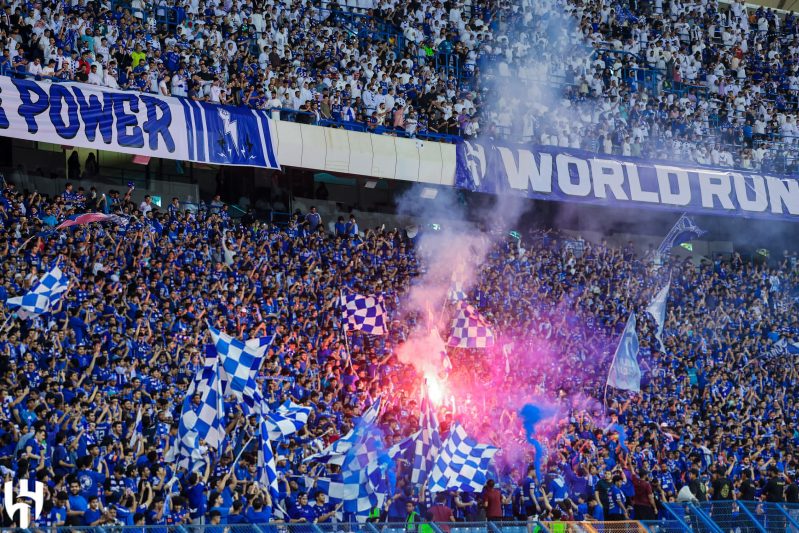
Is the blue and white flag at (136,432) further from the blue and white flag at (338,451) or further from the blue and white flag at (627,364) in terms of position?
the blue and white flag at (627,364)

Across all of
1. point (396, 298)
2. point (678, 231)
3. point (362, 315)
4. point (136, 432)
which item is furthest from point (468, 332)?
point (678, 231)

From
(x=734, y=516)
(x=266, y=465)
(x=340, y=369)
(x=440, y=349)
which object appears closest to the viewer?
(x=266, y=465)

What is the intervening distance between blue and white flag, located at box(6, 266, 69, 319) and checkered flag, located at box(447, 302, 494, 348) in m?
7.70

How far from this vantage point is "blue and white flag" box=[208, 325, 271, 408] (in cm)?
1711

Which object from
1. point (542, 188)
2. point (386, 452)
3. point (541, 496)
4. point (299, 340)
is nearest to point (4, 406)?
point (386, 452)

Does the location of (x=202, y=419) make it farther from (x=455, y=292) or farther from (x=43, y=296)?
(x=455, y=292)

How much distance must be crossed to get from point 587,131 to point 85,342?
17.0 meters

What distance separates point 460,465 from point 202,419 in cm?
385

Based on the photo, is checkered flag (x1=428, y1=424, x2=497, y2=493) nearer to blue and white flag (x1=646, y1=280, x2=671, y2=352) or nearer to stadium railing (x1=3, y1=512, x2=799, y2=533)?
stadium railing (x1=3, y1=512, x2=799, y2=533)

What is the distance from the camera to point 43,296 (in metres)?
19.0

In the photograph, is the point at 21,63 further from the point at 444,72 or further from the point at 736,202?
the point at 736,202

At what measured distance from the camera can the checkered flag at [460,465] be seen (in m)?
18.1

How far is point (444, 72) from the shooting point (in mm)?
31922

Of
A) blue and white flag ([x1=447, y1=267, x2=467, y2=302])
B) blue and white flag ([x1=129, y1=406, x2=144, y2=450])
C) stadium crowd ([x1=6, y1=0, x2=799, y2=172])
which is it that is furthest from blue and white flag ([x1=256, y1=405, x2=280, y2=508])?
stadium crowd ([x1=6, y1=0, x2=799, y2=172])
